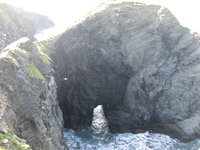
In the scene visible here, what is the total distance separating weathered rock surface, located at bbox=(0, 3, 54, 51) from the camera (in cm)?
3593

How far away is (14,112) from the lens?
13133mm

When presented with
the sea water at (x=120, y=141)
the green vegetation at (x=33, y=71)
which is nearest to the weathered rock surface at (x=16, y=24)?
the green vegetation at (x=33, y=71)

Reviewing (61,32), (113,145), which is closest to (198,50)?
(113,145)

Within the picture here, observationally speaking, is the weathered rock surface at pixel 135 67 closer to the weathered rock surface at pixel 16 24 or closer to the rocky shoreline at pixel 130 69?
the rocky shoreline at pixel 130 69

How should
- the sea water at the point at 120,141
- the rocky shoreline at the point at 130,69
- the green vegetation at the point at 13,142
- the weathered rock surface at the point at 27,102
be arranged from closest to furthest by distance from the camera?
the green vegetation at the point at 13,142
the weathered rock surface at the point at 27,102
the sea water at the point at 120,141
the rocky shoreline at the point at 130,69

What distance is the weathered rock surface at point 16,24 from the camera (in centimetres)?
3593

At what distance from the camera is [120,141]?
25875 millimetres

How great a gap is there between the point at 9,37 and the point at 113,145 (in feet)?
97.8

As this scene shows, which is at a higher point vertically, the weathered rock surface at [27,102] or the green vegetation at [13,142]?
the weathered rock surface at [27,102]

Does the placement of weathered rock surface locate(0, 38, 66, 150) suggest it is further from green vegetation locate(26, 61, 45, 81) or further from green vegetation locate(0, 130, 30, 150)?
green vegetation locate(0, 130, 30, 150)

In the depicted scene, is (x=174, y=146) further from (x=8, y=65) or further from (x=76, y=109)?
(x=8, y=65)

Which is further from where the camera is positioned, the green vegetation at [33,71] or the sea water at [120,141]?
the sea water at [120,141]

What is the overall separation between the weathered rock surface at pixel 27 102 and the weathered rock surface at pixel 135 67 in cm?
1156

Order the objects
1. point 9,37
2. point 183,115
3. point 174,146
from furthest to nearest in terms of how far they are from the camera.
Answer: point 9,37, point 183,115, point 174,146
